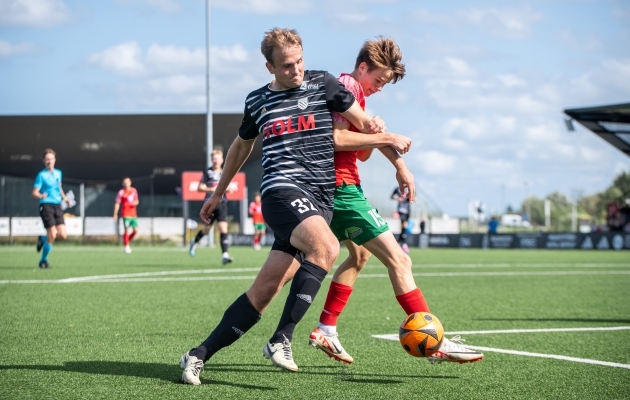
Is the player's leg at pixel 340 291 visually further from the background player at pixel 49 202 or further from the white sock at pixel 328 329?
the background player at pixel 49 202

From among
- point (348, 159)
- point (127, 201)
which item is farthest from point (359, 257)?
point (127, 201)

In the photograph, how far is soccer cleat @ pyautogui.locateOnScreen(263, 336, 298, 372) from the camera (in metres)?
5.19

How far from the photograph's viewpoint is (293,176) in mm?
5180

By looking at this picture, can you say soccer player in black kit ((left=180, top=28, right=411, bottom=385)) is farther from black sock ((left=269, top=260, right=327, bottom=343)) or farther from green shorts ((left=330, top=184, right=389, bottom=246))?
green shorts ((left=330, top=184, right=389, bottom=246))

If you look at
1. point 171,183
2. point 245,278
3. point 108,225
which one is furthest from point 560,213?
point 245,278

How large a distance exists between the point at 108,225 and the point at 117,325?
1274 inches

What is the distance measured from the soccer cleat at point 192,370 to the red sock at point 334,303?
1116 mm

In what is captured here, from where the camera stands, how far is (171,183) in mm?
68188

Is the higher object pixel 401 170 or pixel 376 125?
pixel 376 125

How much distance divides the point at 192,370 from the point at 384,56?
233 centimetres

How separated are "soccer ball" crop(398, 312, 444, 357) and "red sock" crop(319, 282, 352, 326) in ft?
2.27

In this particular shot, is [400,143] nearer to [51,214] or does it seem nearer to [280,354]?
[280,354]

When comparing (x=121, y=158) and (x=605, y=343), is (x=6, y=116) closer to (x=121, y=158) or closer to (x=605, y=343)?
(x=121, y=158)

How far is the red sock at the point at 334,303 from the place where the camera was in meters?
5.96
